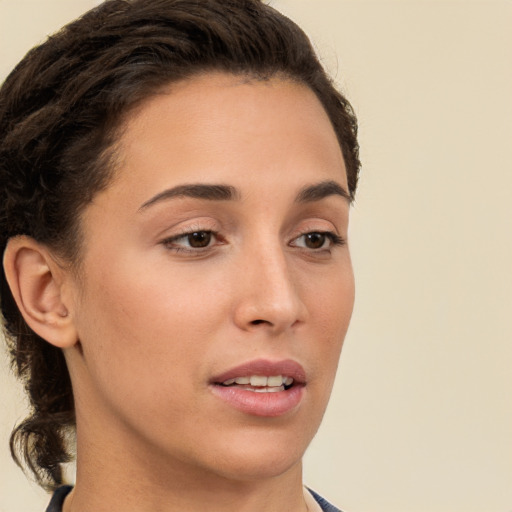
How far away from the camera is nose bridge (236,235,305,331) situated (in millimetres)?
2543

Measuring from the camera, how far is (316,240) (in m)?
2.81

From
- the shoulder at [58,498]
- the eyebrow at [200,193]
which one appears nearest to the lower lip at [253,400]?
the eyebrow at [200,193]

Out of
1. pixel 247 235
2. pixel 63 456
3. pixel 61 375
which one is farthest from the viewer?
pixel 63 456

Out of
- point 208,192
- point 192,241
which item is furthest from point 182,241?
point 208,192

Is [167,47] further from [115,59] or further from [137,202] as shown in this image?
[137,202]

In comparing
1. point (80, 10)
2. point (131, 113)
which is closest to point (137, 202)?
point (131, 113)

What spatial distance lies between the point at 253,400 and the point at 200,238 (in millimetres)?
375

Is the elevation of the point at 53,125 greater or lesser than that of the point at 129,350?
greater

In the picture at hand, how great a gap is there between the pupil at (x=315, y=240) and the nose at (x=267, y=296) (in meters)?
0.17

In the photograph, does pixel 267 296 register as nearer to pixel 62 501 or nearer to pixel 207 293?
pixel 207 293

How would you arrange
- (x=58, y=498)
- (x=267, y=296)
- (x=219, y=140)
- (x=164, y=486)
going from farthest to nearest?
(x=58, y=498) → (x=164, y=486) → (x=219, y=140) → (x=267, y=296)

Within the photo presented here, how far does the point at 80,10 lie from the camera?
3.85 metres

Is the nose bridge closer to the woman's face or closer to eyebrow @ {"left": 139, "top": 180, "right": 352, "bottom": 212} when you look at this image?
the woman's face

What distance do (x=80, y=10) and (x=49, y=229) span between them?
1.23 m
